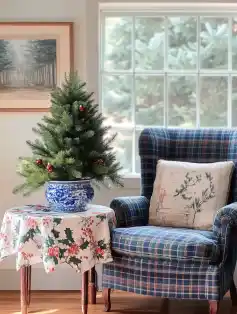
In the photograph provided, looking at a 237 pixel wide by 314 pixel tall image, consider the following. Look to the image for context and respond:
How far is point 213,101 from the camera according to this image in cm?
430

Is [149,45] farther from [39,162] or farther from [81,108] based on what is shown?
[39,162]

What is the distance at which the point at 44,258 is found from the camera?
3.27 m

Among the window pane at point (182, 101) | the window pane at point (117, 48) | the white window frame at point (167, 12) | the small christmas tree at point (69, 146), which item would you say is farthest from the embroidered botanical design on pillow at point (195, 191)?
the window pane at point (117, 48)

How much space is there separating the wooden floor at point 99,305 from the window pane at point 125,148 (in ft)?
2.98

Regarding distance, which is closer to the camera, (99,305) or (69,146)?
(69,146)

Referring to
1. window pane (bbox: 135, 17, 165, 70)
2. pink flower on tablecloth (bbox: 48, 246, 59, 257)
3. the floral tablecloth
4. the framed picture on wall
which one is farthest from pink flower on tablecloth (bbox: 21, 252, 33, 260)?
window pane (bbox: 135, 17, 165, 70)

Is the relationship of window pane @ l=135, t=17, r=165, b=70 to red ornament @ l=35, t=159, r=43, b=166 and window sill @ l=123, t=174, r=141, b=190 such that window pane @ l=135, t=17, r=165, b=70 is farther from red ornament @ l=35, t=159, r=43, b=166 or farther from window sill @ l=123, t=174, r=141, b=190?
red ornament @ l=35, t=159, r=43, b=166

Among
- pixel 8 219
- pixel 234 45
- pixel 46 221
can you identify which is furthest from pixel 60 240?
pixel 234 45

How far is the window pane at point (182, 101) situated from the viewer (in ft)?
14.1

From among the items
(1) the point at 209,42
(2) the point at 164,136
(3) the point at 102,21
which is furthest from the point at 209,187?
(3) the point at 102,21

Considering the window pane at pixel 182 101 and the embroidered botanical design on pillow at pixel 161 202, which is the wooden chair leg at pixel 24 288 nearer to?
the embroidered botanical design on pillow at pixel 161 202

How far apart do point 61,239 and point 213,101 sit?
164 cm

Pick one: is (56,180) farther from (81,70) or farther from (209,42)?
(209,42)

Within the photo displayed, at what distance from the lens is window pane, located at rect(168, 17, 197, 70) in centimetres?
428
